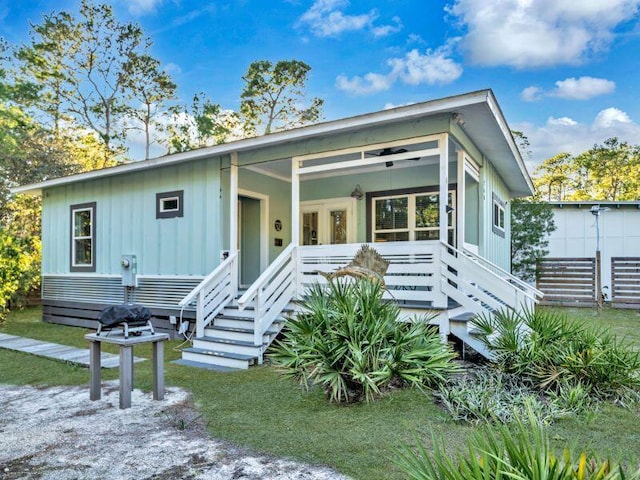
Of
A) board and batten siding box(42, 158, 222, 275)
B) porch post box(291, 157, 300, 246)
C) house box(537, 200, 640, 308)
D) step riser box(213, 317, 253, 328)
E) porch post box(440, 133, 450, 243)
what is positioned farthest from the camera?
house box(537, 200, 640, 308)

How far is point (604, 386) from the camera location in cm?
392

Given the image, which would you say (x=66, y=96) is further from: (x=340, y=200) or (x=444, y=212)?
(x=444, y=212)

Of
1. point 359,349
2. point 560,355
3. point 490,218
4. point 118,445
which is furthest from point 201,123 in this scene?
point 560,355

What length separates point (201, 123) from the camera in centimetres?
2077

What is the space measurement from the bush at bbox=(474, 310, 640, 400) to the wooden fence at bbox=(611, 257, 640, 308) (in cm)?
826

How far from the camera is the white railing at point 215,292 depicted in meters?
6.20

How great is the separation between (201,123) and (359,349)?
63.1 ft

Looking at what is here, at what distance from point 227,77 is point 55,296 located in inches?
530

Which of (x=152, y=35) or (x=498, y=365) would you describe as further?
(x=152, y=35)

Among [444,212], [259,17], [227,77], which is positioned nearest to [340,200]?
[444,212]

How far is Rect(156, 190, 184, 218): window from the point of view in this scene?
7.69m

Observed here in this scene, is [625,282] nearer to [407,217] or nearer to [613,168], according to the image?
[407,217]

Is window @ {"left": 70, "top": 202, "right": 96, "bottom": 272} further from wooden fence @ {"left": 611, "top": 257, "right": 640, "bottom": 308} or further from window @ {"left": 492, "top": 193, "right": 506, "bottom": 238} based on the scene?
wooden fence @ {"left": 611, "top": 257, "right": 640, "bottom": 308}

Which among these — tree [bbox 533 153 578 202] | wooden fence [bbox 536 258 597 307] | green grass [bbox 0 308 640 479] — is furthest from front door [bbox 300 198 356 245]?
tree [bbox 533 153 578 202]
